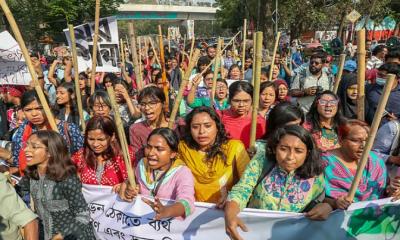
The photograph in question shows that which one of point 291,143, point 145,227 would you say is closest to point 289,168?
point 291,143

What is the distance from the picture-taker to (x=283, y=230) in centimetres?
239

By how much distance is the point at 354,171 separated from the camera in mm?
2408

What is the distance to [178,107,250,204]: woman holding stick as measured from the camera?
8.71 feet

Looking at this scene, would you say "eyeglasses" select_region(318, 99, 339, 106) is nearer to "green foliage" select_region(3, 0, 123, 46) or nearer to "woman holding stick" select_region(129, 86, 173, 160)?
"woman holding stick" select_region(129, 86, 173, 160)

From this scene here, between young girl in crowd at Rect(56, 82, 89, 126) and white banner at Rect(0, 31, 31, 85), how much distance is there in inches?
20.2

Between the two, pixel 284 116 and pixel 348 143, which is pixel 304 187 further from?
pixel 284 116

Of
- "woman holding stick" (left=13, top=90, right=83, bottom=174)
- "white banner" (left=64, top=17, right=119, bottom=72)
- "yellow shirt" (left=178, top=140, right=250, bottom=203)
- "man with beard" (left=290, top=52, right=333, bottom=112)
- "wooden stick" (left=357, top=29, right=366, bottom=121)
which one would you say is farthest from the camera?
"man with beard" (left=290, top=52, right=333, bottom=112)

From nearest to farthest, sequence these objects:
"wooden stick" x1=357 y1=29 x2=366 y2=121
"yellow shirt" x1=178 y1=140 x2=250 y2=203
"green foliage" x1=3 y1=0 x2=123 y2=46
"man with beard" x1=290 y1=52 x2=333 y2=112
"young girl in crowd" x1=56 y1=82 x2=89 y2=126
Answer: "wooden stick" x1=357 y1=29 x2=366 y2=121 → "yellow shirt" x1=178 y1=140 x2=250 y2=203 → "young girl in crowd" x1=56 y1=82 x2=89 y2=126 → "man with beard" x1=290 y1=52 x2=333 y2=112 → "green foliage" x1=3 y1=0 x2=123 y2=46

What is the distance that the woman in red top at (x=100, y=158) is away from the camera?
2863 millimetres

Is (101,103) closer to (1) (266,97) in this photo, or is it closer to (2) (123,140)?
(2) (123,140)

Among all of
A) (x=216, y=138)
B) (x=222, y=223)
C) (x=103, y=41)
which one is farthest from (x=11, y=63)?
(x=222, y=223)

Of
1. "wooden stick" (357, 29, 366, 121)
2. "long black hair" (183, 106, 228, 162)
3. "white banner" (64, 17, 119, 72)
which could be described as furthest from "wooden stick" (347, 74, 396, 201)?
"white banner" (64, 17, 119, 72)

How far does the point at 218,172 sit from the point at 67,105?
2.23m

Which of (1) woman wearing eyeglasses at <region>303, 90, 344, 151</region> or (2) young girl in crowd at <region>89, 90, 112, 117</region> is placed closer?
(1) woman wearing eyeglasses at <region>303, 90, 344, 151</region>
